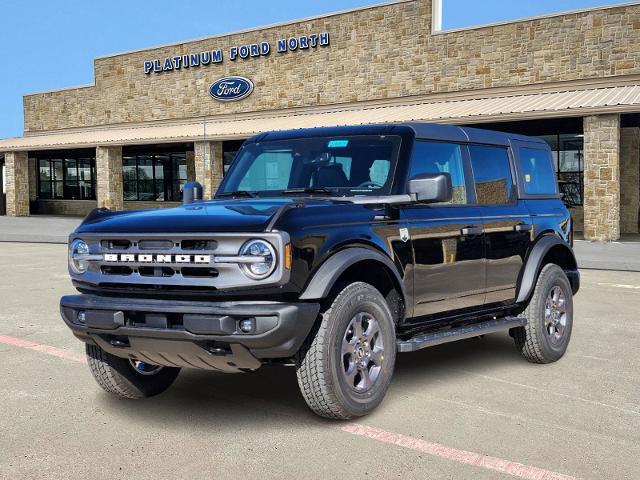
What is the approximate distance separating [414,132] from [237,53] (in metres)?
28.6

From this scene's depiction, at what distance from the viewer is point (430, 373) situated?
633 centimetres

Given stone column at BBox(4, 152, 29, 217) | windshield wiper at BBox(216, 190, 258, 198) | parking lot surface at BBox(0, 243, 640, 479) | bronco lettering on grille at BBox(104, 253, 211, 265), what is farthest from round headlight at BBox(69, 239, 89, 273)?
stone column at BBox(4, 152, 29, 217)

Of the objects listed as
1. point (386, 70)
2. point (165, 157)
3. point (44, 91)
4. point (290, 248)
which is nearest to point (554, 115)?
point (386, 70)

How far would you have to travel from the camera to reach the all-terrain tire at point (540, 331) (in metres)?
6.57

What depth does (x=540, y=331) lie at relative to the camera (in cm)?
658

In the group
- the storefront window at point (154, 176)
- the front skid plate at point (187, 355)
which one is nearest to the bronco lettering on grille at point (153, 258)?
the front skid plate at point (187, 355)

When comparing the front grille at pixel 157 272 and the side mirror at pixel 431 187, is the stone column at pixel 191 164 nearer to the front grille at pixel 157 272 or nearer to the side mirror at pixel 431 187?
the side mirror at pixel 431 187

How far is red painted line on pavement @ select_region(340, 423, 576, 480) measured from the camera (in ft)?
13.2

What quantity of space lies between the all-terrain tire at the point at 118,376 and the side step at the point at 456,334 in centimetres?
181

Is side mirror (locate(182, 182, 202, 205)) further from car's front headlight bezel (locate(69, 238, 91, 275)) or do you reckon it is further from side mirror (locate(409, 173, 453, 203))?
side mirror (locate(409, 173, 453, 203))

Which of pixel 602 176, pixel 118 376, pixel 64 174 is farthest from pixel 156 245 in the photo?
pixel 64 174

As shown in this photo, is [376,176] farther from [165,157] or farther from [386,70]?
[165,157]

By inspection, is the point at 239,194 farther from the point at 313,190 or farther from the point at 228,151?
the point at 228,151

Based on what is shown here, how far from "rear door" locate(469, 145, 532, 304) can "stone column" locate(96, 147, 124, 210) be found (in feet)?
93.9
